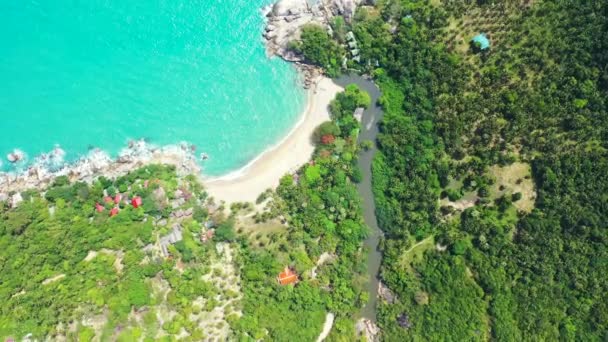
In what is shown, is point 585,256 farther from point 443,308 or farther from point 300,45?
point 300,45

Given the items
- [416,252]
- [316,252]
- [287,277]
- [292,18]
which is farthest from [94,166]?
[416,252]

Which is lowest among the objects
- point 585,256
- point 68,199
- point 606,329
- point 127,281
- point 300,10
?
point 606,329

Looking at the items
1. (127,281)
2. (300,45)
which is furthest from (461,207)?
(127,281)

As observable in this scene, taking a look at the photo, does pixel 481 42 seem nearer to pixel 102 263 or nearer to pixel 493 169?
pixel 493 169

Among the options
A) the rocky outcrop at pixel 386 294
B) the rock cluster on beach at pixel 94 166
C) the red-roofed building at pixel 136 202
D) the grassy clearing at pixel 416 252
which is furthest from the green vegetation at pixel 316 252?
the rock cluster on beach at pixel 94 166

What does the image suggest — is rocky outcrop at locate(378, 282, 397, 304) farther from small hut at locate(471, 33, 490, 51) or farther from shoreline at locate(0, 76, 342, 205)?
small hut at locate(471, 33, 490, 51)

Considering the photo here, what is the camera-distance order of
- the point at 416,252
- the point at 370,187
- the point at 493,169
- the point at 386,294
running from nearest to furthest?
the point at 493,169 < the point at 416,252 < the point at 386,294 < the point at 370,187
